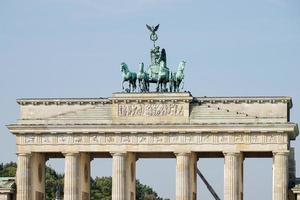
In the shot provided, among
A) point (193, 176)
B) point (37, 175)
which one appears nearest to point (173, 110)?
point (193, 176)

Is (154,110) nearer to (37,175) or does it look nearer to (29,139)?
(29,139)

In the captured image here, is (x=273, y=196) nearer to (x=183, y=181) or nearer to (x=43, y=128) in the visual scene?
(x=183, y=181)

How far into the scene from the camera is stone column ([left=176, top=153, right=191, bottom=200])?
367ft

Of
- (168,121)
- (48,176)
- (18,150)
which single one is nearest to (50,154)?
(18,150)

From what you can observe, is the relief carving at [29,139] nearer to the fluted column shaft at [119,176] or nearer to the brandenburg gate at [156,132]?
the brandenburg gate at [156,132]

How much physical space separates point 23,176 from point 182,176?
1373 cm

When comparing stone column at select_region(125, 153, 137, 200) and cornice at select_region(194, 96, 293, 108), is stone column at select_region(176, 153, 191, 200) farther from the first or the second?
cornice at select_region(194, 96, 293, 108)

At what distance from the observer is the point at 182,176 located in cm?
11231

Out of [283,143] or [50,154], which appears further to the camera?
[50,154]

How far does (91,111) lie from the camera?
11406 cm

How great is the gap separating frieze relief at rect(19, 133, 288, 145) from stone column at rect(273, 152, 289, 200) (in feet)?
4.08

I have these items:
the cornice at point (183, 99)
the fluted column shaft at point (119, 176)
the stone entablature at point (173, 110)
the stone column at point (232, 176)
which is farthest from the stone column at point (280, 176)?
the fluted column shaft at point (119, 176)

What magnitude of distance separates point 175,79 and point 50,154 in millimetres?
13907

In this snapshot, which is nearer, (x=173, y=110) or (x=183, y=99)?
(x=183, y=99)
